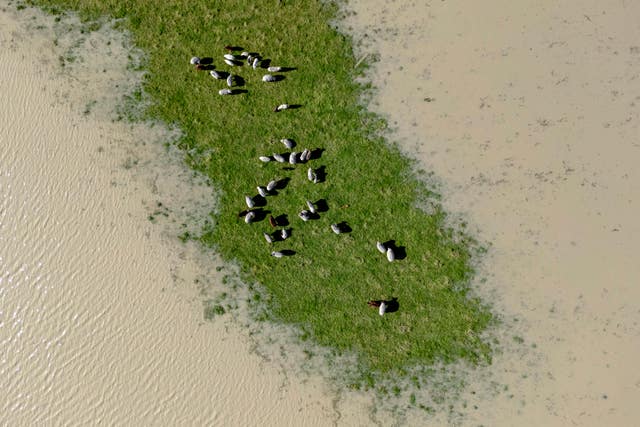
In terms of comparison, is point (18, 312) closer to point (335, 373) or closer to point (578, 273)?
point (335, 373)

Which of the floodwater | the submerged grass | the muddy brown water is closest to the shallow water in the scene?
the muddy brown water

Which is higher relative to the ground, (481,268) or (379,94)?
(379,94)

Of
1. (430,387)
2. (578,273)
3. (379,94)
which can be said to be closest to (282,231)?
(379,94)

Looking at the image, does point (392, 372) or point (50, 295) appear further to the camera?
point (50, 295)

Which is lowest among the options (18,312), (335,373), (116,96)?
(18,312)

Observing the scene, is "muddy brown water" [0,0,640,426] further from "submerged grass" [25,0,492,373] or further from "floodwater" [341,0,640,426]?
"submerged grass" [25,0,492,373]

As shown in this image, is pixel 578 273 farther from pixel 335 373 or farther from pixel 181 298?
pixel 181 298
